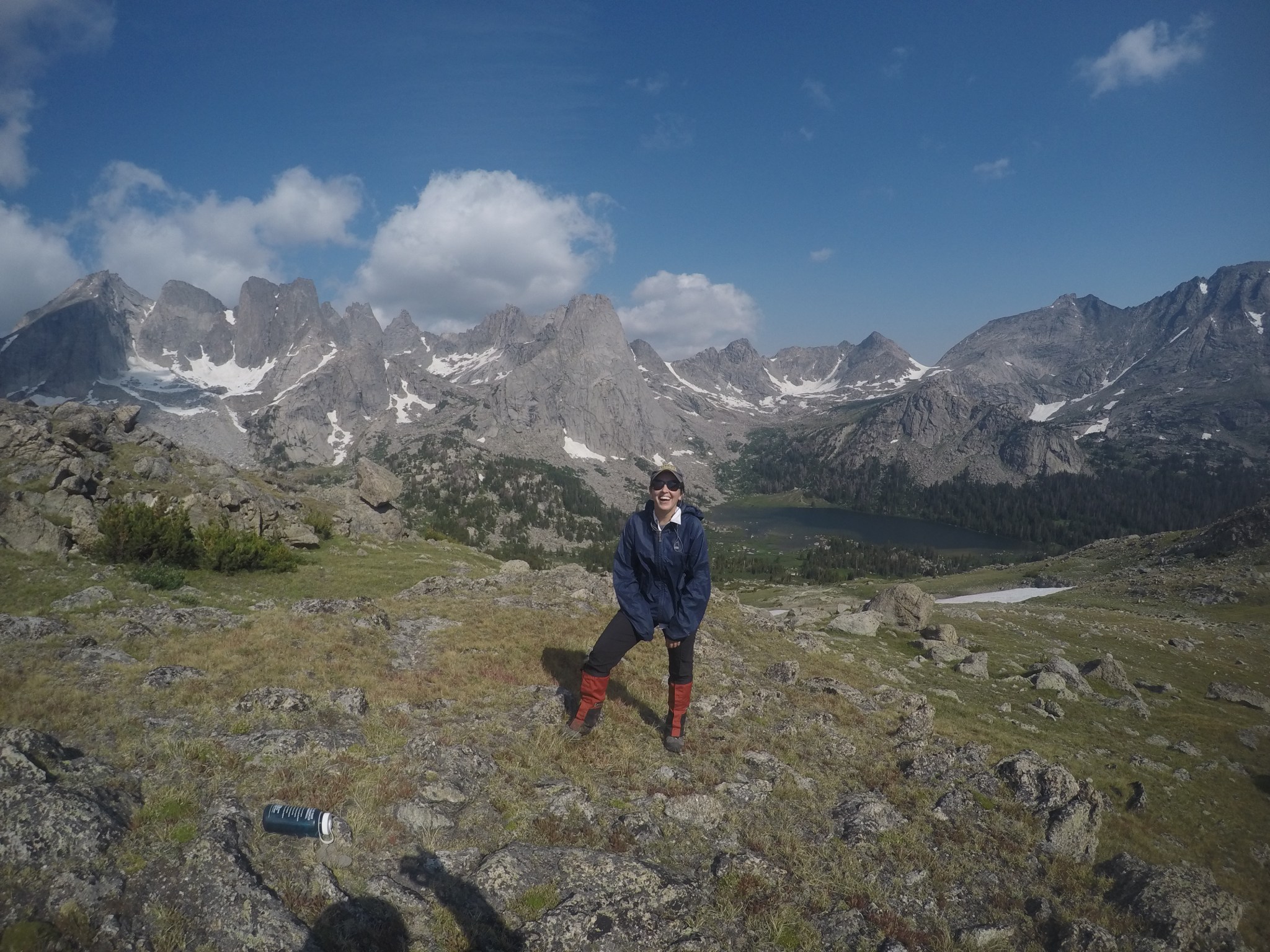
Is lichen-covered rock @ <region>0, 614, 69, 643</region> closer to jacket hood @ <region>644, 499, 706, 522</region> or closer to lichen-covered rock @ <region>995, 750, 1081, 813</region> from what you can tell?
jacket hood @ <region>644, 499, 706, 522</region>

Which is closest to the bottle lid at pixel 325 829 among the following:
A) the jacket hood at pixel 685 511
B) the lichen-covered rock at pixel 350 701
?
Result: the lichen-covered rock at pixel 350 701

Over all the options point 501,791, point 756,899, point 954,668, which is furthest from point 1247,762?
point 501,791

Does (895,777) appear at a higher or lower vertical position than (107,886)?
lower

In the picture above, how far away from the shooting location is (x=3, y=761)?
24.0 ft

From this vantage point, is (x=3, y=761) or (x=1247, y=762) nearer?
(x=3, y=761)

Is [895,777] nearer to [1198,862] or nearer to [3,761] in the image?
[1198,862]

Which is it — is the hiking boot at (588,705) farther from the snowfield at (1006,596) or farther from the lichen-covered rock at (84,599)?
the snowfield at (1006,596)

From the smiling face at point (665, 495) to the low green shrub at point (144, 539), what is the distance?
23.5m

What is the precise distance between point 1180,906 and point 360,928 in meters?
11.7

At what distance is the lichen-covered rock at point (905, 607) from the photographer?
4172 centimetres

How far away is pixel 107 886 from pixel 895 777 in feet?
42.7

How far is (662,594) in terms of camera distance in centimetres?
1183

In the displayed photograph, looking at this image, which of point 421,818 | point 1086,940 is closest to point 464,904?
point 421,818

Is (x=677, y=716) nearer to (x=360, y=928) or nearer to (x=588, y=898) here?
(x=588, y=898)
